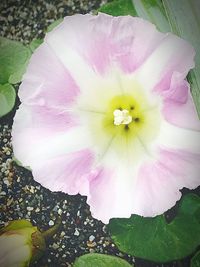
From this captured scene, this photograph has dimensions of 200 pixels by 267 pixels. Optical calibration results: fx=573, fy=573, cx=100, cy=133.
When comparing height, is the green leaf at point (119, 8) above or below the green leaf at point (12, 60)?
above

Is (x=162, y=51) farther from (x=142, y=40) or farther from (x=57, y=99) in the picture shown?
(x=57, y=99)

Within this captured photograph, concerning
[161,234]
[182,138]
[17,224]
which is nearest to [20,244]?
[17,224]

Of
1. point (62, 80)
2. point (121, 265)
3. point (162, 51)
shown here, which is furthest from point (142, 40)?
point (121, 265)

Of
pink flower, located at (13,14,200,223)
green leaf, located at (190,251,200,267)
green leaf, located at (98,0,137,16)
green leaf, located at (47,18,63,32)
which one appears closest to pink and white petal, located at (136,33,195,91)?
pink flower, located at (13,14,200,223)

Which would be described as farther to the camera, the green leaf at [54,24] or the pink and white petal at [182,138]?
the green leaf at [54,24]

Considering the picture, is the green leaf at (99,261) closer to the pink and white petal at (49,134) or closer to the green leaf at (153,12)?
the pink and white petal at (49,134)

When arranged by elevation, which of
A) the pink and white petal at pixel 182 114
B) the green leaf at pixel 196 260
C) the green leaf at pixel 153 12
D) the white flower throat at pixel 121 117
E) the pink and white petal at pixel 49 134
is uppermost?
the green leaf at pixel 153 12

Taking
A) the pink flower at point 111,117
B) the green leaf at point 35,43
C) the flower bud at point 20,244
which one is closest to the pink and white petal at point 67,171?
the pink flower at point 111,117
